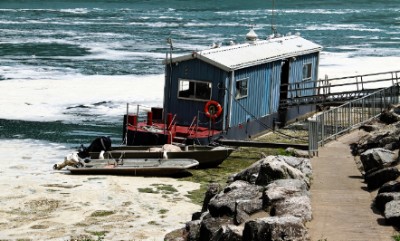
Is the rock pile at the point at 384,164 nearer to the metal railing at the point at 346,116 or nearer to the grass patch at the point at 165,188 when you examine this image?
the metal railing at the point at 346,116

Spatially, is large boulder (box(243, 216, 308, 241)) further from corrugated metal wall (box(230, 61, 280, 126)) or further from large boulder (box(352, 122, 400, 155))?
corrugated metal wall (box(230, 61, 280, 126))

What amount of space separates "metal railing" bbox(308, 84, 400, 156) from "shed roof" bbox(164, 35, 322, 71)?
4.58 m

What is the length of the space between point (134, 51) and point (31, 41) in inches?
395

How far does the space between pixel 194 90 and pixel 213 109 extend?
1.26 metres

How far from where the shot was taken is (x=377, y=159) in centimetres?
2077

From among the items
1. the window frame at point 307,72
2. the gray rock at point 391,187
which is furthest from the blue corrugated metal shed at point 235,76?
the gray rock at point 391,187

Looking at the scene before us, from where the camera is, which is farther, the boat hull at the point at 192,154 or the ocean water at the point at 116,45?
the ocean water at the point at 116,45

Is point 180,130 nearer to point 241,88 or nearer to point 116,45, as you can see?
point 241,88

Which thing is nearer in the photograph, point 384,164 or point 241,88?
point 384,164

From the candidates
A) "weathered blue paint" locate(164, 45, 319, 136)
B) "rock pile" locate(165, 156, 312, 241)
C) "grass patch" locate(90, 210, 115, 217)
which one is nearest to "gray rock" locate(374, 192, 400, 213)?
"rock pile" locate(165, 156, 312, 241)

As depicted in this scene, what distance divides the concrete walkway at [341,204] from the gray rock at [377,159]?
0.41 metres

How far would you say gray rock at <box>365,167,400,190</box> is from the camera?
19109mm

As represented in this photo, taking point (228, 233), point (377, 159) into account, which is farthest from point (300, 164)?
point (228, 233)

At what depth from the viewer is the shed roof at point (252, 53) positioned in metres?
32.6
